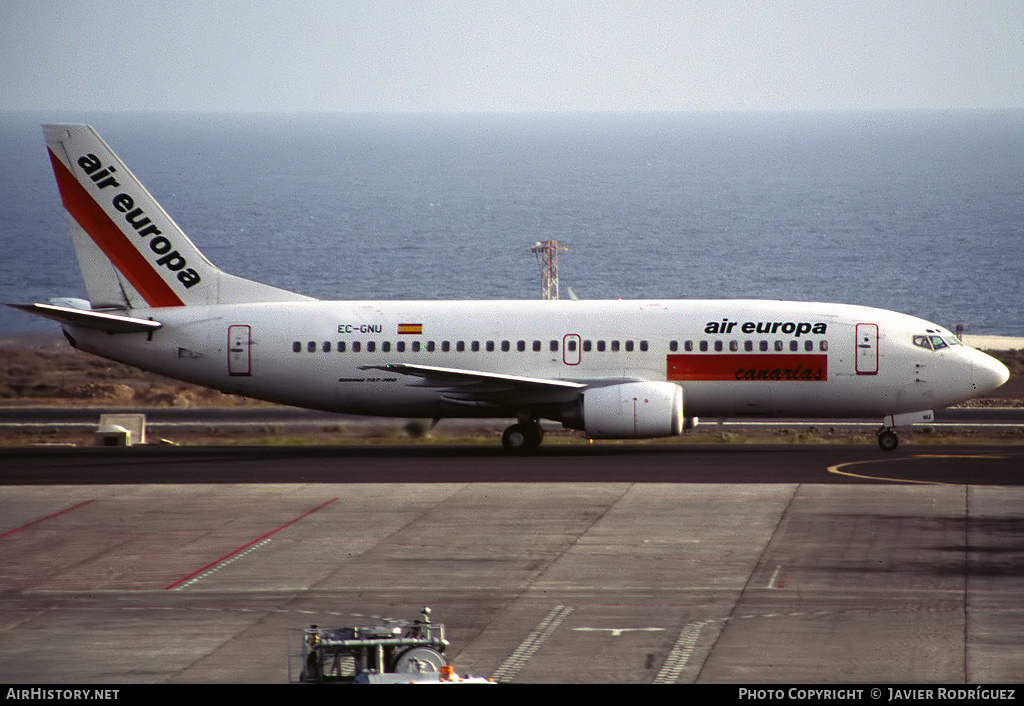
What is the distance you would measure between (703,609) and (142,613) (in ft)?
Answer: 30.6

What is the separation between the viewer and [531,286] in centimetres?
16425

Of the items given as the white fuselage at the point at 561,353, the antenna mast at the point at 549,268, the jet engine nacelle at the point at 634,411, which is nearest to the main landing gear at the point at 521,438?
the white fuselage at the point at 561,353

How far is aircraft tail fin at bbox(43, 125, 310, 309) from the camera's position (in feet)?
154

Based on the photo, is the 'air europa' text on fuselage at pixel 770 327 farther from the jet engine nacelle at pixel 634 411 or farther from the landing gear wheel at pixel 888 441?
the landing gear wheel at pixel 888 441

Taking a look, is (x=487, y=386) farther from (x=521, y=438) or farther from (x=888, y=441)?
(x=888, y=441)

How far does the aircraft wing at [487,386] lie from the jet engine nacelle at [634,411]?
1044 mm

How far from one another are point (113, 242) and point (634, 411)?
53.2 feet

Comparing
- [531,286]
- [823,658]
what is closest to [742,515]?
[823,658]

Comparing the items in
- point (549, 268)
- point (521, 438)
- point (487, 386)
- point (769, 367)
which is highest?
point (549, 268)

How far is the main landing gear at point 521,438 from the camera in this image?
1815 inches

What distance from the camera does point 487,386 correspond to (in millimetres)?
45219

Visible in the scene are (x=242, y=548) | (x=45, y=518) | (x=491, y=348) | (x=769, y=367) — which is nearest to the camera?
(x=242, y=548)

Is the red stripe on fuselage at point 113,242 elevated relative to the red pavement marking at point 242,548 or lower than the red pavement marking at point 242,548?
elevated

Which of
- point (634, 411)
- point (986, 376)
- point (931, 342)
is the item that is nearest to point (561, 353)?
point (634, 411)
